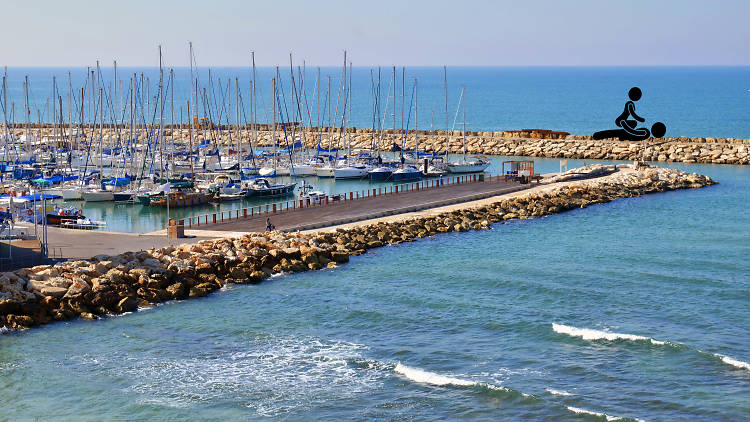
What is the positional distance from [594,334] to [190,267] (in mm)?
18278

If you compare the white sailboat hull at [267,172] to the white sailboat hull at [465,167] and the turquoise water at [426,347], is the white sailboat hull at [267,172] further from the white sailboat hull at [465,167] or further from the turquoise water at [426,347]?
the turquoise water at [426,347]

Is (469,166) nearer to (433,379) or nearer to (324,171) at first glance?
(324,171)

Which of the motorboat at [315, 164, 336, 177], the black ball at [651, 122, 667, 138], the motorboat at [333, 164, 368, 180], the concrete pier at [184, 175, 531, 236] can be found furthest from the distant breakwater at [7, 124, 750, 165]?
the concrete pier at [184, 175, 531, 236]

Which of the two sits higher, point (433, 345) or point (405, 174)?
point (405, 174)

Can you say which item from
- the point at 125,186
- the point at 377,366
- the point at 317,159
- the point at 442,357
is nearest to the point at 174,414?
the point at 377,366

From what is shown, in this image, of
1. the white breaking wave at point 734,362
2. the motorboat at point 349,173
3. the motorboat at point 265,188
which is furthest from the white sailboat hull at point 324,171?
the white breaking wave at point 734,362

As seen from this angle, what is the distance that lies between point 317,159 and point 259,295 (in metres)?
50.9

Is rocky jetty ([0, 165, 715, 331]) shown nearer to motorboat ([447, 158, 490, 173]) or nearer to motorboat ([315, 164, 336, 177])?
motorboat ([447, 158, 490, 173])

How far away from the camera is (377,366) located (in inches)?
1254

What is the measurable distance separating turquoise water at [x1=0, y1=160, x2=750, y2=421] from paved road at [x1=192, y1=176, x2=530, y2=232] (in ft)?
27.9

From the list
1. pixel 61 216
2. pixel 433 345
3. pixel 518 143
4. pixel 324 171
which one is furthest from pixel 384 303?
pixel 518 143

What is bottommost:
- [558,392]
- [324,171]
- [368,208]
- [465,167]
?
[558,392]

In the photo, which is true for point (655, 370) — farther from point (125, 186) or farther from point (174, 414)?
point (125, 186)

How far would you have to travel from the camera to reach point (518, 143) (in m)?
105
